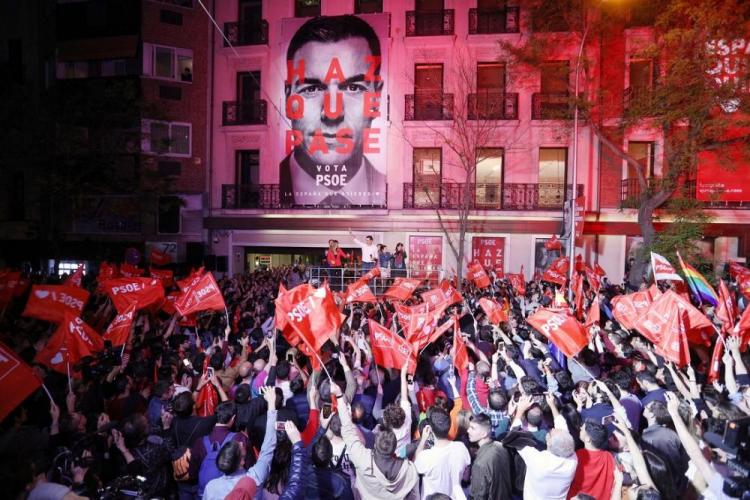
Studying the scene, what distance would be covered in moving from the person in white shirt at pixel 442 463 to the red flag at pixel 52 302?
250 inches

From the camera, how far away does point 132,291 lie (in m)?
8.61

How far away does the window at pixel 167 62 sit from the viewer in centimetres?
2188

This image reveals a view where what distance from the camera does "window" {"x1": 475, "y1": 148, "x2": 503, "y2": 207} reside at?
20.9 meters

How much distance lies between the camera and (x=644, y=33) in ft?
63.3

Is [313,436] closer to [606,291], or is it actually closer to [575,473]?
[575,473]

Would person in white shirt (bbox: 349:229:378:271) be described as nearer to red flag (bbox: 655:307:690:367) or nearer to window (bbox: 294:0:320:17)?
window (bbox: 294:0:320:17)

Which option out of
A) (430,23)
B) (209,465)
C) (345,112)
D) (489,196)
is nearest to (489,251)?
(489,196)

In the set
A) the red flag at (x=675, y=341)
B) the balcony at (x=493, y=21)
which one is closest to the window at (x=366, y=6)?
the balcony at (x=493, y=21)

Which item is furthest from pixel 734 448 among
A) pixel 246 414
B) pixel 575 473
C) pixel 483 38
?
pixel 483 38

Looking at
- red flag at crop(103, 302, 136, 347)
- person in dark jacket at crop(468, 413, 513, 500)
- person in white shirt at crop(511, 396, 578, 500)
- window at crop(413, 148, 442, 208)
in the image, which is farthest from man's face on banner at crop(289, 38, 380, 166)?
person in white shirt at crop(511, 396, 578, 500)

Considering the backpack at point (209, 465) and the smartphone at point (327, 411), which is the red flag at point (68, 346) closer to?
the backpack at point (209, 465)

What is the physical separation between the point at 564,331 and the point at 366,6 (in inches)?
756

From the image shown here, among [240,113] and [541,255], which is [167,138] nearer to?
[240,113]

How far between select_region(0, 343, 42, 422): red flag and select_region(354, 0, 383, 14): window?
813 inches
